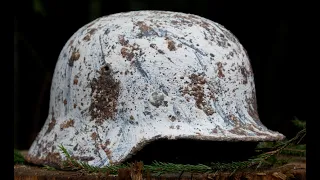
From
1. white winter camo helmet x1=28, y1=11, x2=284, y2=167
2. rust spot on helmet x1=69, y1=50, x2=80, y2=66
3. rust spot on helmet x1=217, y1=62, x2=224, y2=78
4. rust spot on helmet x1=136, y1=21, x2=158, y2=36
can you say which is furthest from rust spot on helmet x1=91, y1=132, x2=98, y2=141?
rust spot on helmet x1=217, y1=62, x2=224, y2=78

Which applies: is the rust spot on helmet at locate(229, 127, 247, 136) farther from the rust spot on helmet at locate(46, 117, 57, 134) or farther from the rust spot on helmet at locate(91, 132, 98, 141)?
the rust spot on helmet at locate(46, 117, 57, 134)

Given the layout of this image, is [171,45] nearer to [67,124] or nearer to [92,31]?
[92,31]

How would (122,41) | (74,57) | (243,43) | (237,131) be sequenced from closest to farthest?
(237,131) → (122,41) → (74,57) → (243,43)

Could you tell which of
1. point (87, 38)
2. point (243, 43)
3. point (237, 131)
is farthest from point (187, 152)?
point (243, 43)

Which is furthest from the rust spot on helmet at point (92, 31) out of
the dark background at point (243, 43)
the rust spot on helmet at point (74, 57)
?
the dark background at point (243, 43)

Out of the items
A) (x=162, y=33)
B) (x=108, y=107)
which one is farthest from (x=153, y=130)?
(x=162, y=33)

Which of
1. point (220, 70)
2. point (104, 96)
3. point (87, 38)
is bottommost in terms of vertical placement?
point (104, 96)
